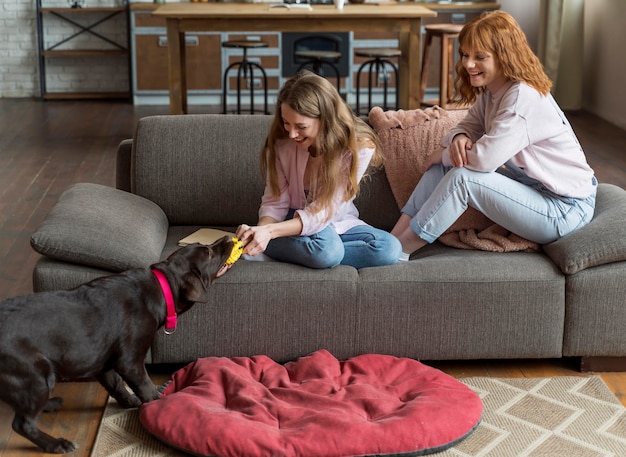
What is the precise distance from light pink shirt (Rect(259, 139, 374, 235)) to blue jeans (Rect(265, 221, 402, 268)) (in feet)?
0.18

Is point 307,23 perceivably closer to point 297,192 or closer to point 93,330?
point 297,192

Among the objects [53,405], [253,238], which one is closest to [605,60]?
[253,238]

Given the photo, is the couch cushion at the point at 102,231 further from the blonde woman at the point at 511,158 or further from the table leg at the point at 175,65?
the table leg at the point at 175,65

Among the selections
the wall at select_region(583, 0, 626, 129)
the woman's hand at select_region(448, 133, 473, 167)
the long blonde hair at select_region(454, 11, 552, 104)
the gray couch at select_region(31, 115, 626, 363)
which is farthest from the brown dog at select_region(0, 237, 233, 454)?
the wall at select_region(583, 0, 626, 129)

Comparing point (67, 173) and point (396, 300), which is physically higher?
point (396, 300)

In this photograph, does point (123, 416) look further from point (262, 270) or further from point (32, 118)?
point (32, 118)

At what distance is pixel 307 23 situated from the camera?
20.0ft

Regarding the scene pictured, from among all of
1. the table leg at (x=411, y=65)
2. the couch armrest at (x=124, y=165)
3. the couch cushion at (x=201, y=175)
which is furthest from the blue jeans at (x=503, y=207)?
the table leg at (x=411, y=65)

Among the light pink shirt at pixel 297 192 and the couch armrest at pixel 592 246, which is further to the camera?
the light pink shirt at pixel 297 192

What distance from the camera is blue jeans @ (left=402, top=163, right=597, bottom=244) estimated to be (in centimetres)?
298

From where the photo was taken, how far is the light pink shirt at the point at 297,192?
115 inches

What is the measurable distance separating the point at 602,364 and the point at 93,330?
1624 mm

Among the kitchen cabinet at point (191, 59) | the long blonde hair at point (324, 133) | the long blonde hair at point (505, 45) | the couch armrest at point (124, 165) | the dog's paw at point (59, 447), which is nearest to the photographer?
the dog's paw at point (59, 447)

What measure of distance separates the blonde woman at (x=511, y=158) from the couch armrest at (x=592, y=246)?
0.06 m
